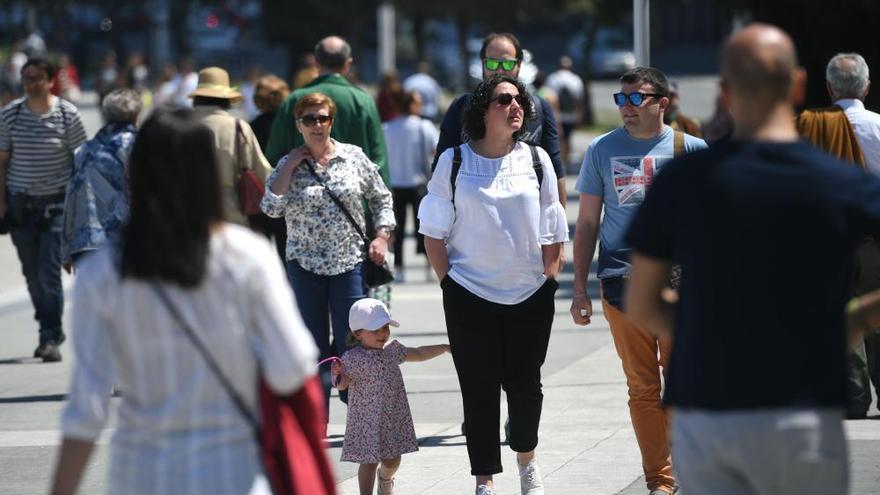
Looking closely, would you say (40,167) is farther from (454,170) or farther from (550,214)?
(550,214)

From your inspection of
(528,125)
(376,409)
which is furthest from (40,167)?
(376,409)

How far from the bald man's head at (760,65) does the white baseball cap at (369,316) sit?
320 centimetres

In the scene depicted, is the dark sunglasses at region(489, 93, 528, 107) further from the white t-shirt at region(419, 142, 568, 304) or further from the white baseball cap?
the white baseball cap

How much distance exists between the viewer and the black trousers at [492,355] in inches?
264

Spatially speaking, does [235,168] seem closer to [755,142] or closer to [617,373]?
[617,373]

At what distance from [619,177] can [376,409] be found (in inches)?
54.0

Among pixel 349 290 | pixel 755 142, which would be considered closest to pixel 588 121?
pixel 349 290

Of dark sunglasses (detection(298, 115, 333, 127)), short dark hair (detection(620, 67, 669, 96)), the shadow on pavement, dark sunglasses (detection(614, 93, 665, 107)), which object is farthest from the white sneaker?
the shadow on pavement

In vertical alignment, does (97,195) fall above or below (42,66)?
below

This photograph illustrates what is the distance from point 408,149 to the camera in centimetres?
1493

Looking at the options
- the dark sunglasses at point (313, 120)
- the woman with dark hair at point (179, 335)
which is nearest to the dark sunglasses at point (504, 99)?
the dark sunglasses at point (313, 120)

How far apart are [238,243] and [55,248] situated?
25.4 feet

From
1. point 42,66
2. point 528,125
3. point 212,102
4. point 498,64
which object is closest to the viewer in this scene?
point 528,125

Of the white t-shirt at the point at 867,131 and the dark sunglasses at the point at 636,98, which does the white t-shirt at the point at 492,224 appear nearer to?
the dark sunglasses at the point at 636,98
